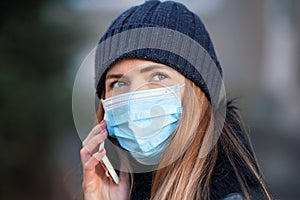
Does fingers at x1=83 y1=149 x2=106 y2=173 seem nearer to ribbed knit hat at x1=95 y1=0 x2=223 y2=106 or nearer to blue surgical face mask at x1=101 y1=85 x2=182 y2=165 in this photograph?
blue surgical face mask at x1=101 y1=85 x2=182 y2=165

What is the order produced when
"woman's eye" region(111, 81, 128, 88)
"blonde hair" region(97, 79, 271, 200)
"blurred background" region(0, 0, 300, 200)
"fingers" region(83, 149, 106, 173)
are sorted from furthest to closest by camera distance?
1. "blurred background" region(0, 0, 300, 200)
2. "fingers" region(83, 149, 106, 173)
3. "woman's eye" region(111, 81, 128, 88)
4. "blonde hair" region(97, 79, 271, 200)

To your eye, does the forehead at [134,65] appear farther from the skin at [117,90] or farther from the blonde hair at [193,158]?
the blonde hair at [193,158]

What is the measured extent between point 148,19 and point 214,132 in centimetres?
47

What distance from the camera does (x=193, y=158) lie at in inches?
84.4

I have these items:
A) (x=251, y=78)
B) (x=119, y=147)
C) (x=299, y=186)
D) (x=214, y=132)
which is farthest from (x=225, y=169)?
(x=251, y=78)

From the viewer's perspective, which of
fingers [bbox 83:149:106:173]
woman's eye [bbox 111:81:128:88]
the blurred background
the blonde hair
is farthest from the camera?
the blurred background

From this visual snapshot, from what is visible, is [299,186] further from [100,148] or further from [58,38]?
[100,148]

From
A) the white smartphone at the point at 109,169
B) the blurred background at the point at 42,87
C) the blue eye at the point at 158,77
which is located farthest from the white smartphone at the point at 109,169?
the blurred background at the point at 42,87

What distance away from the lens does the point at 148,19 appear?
2.30 metres

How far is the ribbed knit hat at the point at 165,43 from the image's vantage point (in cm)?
222

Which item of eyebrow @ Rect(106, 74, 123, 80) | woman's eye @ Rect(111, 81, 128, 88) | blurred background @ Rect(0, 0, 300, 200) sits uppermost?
eyebrow @ Rect(106, 74, 123, 80)

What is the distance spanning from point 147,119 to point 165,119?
0.22ft

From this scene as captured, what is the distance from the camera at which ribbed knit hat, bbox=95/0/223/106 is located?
2.22 m

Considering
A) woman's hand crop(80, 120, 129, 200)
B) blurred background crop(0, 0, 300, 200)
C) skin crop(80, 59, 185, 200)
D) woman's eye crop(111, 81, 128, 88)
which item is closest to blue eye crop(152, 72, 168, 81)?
skin crop(80, 59, 185, 200)
